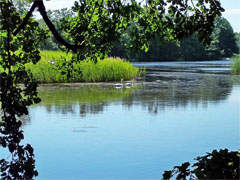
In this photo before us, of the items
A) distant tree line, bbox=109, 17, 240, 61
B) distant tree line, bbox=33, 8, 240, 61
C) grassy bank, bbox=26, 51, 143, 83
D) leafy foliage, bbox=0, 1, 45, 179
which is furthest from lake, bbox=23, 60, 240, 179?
distant tree line, bbox=109, 17, 240, 61

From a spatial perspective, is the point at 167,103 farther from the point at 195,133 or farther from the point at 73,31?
the point at 73,31

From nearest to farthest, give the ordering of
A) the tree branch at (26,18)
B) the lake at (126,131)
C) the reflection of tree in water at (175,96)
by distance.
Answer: the tree branch at (26,18), the lake at (126,131), the reflection of tree in water at (175,96)

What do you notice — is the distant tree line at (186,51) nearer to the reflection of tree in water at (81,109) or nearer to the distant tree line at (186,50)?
the distant tree line at (186,50)

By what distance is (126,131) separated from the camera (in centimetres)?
645

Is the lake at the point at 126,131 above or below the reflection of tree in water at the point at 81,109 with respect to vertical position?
below

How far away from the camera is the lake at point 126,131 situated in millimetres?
4797

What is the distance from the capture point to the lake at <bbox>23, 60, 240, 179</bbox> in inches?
189

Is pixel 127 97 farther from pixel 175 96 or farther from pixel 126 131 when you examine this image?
pixel 126 131

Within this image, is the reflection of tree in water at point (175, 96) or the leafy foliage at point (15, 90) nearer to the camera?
the leafy foliage at point (15, 90)

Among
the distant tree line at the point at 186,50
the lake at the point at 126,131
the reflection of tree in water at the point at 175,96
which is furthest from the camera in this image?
the distant tree line at the point at 186,50

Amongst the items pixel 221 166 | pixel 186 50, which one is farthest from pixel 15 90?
pixel 186 50

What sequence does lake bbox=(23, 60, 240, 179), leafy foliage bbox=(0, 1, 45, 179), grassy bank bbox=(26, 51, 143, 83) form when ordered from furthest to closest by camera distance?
grassy bank bbox=(26, 51, 143, 83), lake bbox=(23, 60, 240, 179), leafy foliage bbox=(0, 1, 45, 179)

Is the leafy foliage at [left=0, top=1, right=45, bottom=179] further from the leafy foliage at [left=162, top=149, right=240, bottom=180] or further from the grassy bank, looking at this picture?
the grassy bank

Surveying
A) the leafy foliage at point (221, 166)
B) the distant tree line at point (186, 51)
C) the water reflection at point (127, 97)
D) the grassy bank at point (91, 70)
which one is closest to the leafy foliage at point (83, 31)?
the leafy foliage at point (221, 166)
